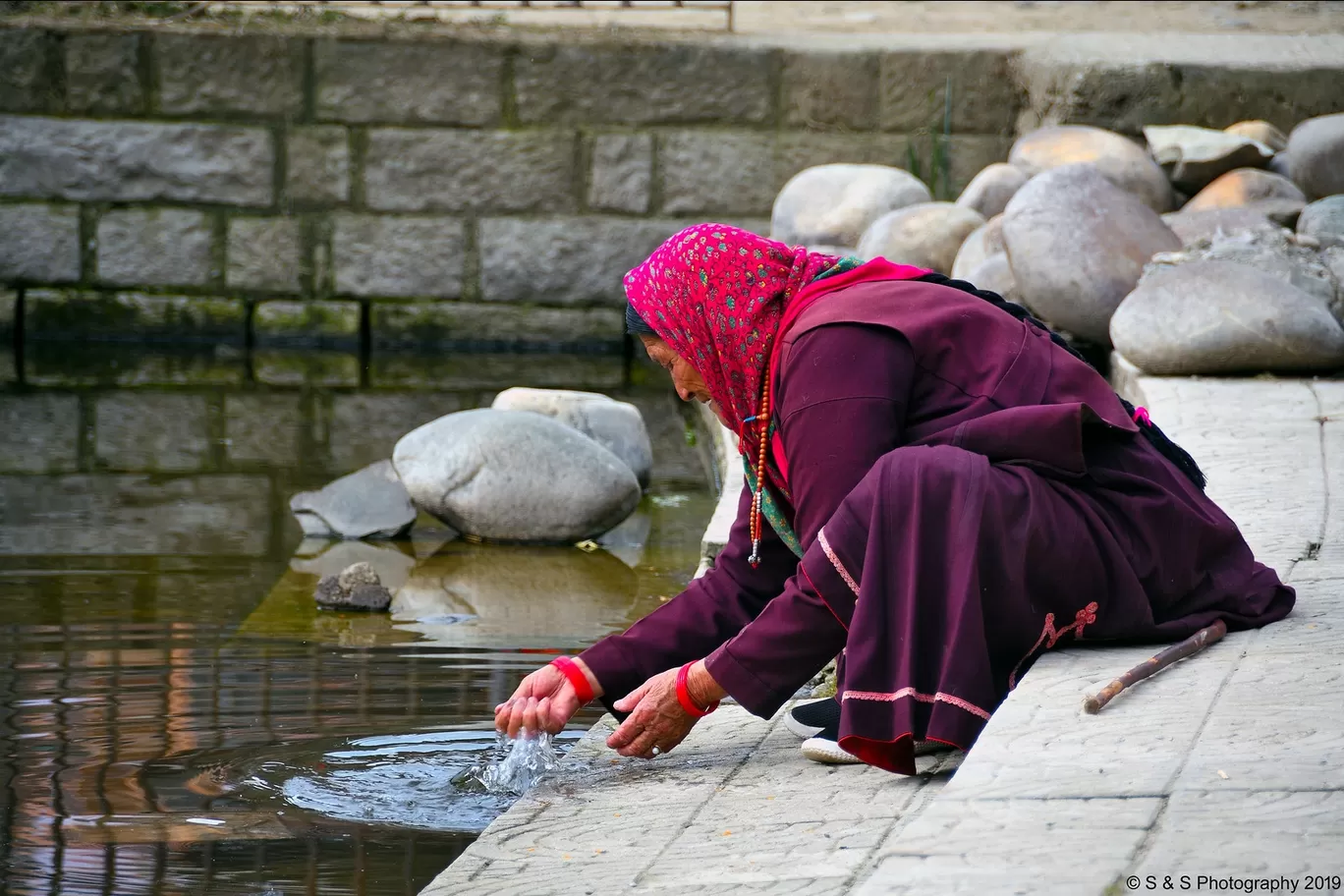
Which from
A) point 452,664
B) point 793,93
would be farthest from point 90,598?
point 793,93

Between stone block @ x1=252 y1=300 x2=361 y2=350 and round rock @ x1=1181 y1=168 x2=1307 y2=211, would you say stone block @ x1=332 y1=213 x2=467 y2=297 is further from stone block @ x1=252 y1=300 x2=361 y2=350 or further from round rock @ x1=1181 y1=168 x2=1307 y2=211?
round rock @ x1=1181 y1=168 x2=1307 y2=211

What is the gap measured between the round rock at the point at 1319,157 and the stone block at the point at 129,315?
5.12 m

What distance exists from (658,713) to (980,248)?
4166 millimetres

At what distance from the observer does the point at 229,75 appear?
26.7ft

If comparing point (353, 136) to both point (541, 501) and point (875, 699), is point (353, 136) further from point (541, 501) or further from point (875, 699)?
A: point (875, 699)

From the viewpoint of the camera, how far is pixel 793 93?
8.16m

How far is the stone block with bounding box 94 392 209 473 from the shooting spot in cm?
620

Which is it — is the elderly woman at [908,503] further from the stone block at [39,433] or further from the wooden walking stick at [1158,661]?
the stone block at [39,433]

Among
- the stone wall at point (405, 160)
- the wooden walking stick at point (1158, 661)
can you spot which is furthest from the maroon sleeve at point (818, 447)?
the stone wall at point (405, 160)

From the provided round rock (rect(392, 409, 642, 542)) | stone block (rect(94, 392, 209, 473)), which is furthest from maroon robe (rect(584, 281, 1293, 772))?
stone block (rect(94, 392, 209, 473))

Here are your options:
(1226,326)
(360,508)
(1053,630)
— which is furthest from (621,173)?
(1053,630)

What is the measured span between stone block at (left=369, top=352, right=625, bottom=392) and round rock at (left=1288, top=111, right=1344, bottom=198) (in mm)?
3161

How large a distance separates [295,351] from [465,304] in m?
0.91

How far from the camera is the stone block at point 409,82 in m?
8.09
